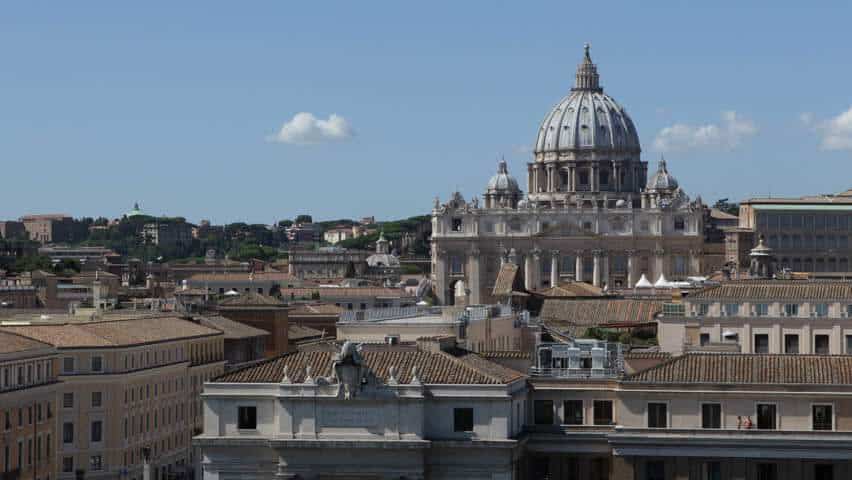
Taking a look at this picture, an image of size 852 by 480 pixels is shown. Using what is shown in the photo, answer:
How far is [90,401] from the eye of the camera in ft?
254

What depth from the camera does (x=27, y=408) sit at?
68312 mm

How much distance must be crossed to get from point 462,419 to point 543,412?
2580 mm

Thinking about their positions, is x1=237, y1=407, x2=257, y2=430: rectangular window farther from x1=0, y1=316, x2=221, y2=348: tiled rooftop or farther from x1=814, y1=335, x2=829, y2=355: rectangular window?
x1=0, y1=316, x2=221, y2=348: tiled rooftop

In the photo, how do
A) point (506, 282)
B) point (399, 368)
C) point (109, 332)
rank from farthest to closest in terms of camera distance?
point (506, 282) < point (109, 332) < point (399, 368)

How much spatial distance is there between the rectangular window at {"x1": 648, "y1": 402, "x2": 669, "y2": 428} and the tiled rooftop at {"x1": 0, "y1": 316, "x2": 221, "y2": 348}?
29.0 metres

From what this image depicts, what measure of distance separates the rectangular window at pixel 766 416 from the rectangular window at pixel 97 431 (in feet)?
109

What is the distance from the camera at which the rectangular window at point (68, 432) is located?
76562mm

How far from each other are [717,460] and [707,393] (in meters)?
1.21

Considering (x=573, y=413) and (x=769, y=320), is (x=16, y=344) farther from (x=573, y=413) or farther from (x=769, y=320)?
(x=573, y=413)

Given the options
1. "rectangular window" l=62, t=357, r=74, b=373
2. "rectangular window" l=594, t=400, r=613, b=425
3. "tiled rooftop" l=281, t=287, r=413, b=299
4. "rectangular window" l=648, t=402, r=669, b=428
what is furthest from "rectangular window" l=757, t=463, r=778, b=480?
"tiled rooftop" l=281, t=287, r=413, b=299

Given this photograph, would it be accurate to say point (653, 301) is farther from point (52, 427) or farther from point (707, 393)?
point (707, 393)

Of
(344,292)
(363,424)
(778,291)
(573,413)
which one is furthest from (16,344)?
(344,292)

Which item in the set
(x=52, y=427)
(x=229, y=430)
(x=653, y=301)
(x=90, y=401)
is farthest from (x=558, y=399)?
(x=653, y=301)

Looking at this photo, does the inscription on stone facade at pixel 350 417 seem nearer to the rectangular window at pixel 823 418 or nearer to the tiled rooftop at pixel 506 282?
the rectangular window at pixel 823 418
